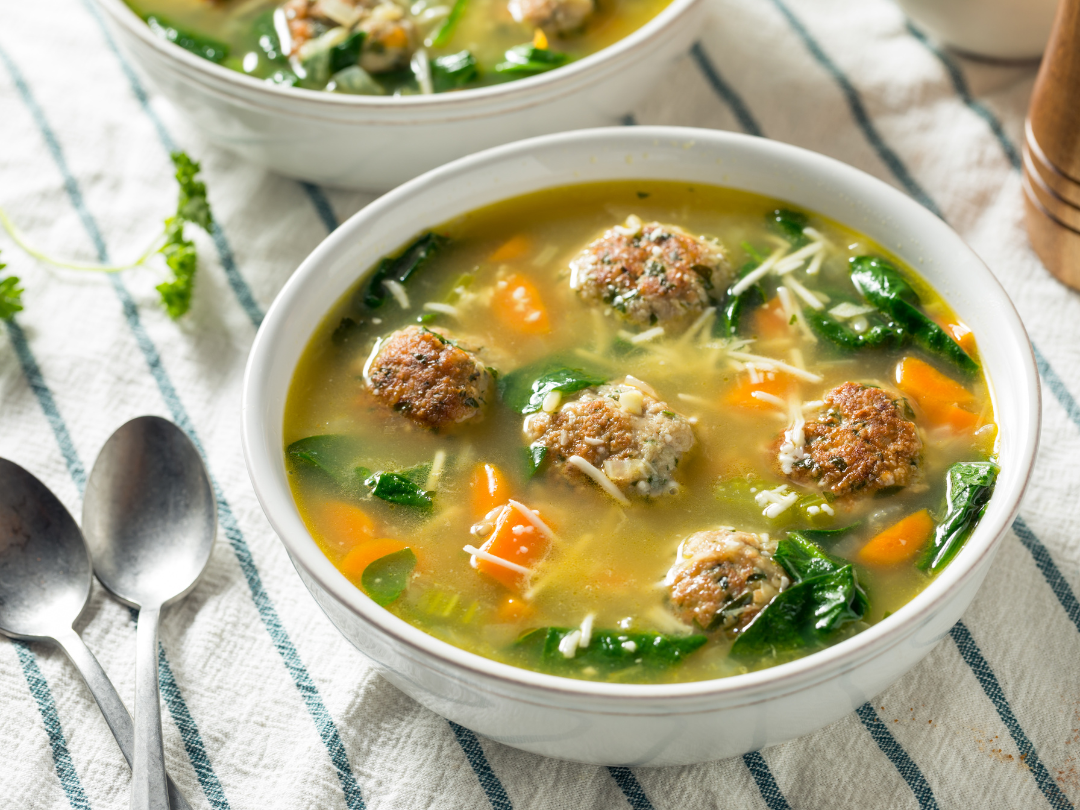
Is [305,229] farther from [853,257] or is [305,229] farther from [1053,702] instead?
[1053,702]

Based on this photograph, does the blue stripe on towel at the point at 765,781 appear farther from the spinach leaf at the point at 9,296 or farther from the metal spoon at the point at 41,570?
the spinach leaf at the point at 9,296

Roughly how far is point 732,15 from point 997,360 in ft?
8.16

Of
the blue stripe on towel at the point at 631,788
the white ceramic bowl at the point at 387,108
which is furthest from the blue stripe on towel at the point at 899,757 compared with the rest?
the white ceramic bowl at the point at 387,108

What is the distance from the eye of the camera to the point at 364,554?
2.89 meters

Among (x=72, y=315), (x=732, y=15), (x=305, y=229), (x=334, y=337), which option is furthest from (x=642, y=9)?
(x=72, y=315)

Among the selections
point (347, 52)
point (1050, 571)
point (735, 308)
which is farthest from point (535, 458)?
point (347, 52)

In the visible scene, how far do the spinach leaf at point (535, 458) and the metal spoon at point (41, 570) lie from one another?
130 centimetres

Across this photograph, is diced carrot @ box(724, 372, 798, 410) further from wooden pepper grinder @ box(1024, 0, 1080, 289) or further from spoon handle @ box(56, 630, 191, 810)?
spoon handle @ box(56, 630, 191, 810)

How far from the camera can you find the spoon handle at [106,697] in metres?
2.89

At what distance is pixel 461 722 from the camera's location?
2773mm

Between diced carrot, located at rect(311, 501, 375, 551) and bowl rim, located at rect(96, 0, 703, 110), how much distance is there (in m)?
1.52

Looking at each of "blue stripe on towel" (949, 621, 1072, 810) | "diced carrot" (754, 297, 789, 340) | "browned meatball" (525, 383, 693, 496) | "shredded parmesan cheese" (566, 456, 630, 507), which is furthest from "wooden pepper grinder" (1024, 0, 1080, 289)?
"shredded parmesan cheese" (566, 456, 630, 507)

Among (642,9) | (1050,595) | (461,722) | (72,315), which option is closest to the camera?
(461,722)

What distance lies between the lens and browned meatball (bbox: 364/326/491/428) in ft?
10.2
